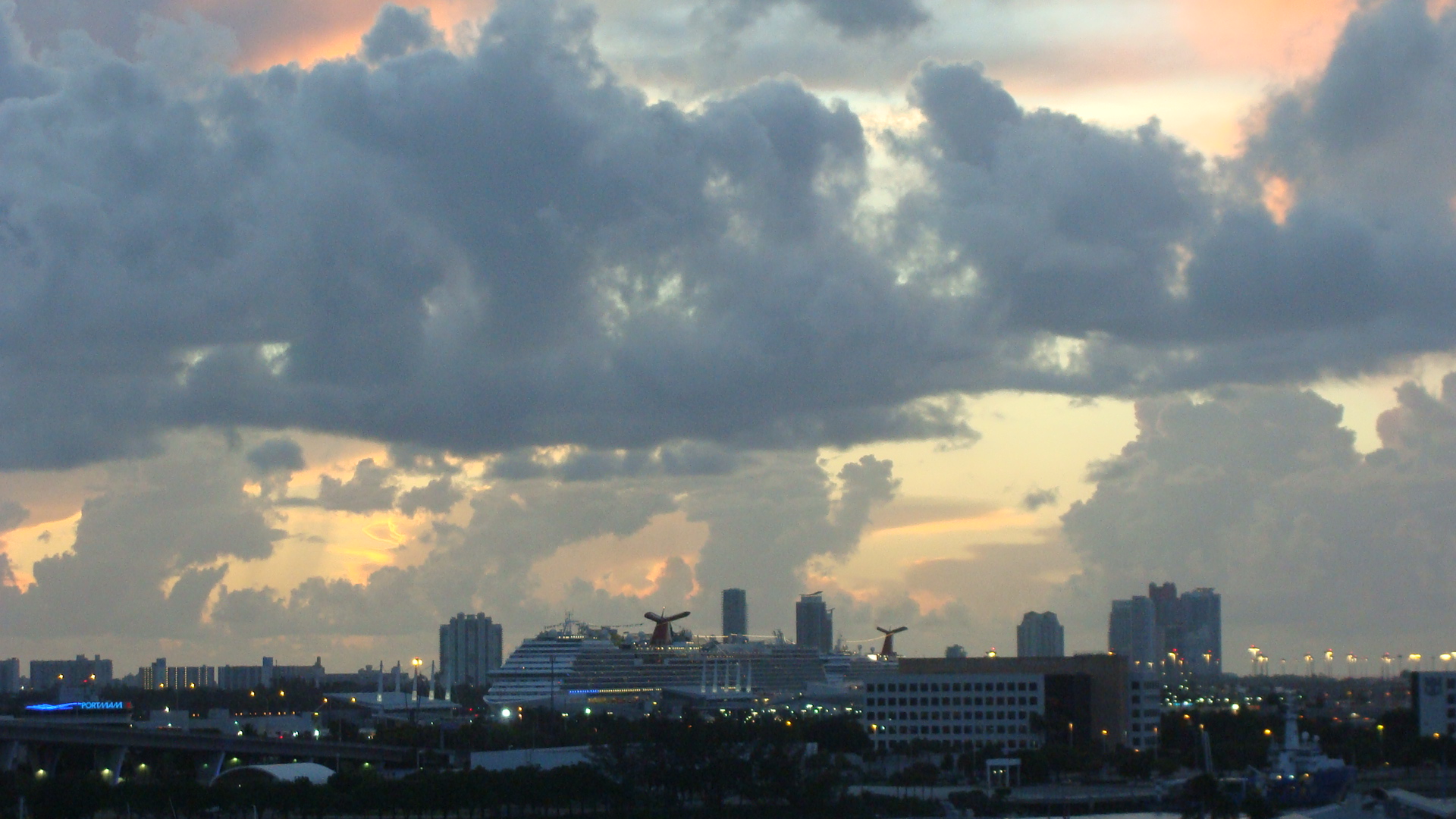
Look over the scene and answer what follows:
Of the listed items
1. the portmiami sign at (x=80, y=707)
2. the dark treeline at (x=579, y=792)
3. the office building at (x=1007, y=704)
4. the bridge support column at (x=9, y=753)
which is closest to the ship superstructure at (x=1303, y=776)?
the dark treeline at (x=579, y=792)

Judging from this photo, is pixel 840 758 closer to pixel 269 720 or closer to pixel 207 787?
pixel 207 787

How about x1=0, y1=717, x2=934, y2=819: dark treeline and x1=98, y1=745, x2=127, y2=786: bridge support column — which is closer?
x1=0, y1=717, x2=934, y2=819: dark treeline

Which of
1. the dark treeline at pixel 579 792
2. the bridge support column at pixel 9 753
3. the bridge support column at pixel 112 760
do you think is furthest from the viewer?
the bridge support column at pixel 112 760

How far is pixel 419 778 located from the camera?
326 feet

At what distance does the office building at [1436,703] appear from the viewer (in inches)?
6481

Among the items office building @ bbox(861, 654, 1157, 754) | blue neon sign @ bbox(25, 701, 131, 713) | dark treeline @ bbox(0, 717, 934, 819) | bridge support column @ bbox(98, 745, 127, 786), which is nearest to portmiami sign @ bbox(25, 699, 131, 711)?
blue neon sign @ bbox(25, 701, 131, 713)

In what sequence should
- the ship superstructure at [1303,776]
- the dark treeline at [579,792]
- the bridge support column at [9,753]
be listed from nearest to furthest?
1. the dark treeline at [579,792]
2. the ship superstructure at [1303,776]
3. the bridge support column at [9,753]

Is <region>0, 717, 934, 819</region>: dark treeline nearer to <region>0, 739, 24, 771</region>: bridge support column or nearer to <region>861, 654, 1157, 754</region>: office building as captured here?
<region>0, 739, 24, 771</region>: bridge support column

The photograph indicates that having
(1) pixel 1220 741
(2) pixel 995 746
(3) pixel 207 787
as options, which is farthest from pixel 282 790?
(1) pixel 1220 741

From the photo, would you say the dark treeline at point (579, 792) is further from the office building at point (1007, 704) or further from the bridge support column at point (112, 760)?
the office building at point (1007, 704)

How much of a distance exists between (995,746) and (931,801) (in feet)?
161

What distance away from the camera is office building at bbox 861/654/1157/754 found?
152250 mm

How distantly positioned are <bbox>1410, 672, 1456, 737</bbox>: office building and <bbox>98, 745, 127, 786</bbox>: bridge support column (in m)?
117

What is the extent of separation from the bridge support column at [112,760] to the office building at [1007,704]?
68.5 meters
